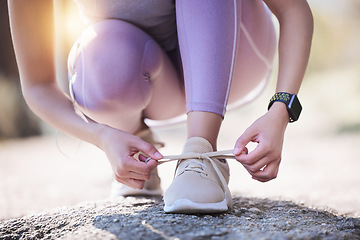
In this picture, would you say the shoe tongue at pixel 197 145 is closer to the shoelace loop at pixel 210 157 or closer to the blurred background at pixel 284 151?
the shoelace loop at pixel 210 157

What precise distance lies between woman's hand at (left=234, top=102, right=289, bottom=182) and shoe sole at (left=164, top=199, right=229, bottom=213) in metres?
0.10

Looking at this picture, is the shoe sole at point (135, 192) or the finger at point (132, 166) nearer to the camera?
the finger at point (132, 166)

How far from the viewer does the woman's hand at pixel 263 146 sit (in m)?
0.79

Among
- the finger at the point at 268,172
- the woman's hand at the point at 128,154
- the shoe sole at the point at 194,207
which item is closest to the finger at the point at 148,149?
the woman's hand at the point at 128,154

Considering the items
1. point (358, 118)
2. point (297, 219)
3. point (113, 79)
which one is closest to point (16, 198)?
point (113, 79)

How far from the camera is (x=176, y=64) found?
1.28m

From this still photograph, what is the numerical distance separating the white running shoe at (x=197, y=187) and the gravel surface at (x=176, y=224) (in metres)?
0.02

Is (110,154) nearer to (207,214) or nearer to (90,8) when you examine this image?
(207,214)

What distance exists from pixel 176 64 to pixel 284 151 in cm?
202

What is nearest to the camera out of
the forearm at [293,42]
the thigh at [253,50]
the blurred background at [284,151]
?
the forearm at [293,42]

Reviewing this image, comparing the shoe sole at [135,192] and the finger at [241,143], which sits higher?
the finger at [241,143]

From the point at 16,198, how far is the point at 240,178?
3.86ft

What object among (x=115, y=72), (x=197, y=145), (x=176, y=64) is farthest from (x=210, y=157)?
(x=176, y=64)

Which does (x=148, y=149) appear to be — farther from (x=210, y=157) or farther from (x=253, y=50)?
(x=253, y=50)
